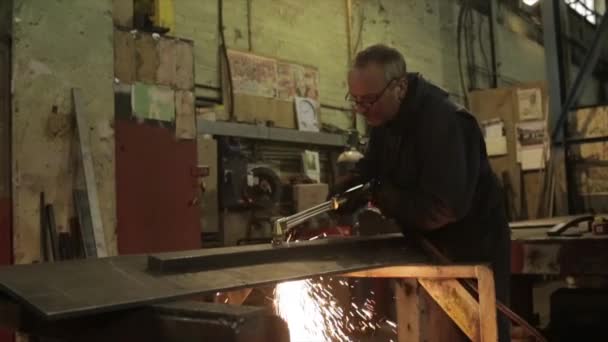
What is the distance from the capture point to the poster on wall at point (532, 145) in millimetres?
8289

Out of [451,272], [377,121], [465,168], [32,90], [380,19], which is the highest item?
[380,19]

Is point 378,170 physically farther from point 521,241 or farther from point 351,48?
point 351,48

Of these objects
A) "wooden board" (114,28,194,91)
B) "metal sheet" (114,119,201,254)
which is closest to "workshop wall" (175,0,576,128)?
"wooden board" (114,28,194,91)

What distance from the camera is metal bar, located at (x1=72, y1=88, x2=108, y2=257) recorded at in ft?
11.9

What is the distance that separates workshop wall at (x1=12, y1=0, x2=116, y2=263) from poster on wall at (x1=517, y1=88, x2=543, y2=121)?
6157mm

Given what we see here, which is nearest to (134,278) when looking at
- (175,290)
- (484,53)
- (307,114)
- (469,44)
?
A: (175,290)

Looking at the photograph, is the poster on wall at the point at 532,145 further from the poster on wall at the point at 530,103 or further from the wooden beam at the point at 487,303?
the wooden beam at the point at 487,303

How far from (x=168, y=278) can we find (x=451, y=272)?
3.49 feet

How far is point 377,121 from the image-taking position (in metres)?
2.52

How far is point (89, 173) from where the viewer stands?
364cm

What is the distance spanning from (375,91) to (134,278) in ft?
4.25

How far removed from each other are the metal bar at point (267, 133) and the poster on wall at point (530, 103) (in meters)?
2.99

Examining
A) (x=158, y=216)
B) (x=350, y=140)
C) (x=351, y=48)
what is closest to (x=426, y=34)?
(x=351, y=48)

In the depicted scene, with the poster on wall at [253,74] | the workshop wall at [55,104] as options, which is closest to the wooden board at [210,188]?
the poster on wall at [253,74]
